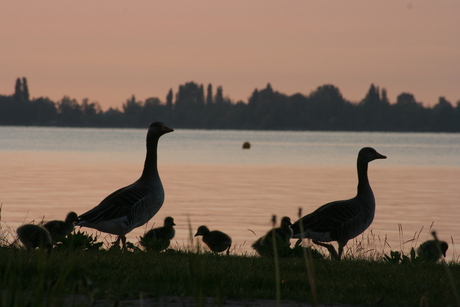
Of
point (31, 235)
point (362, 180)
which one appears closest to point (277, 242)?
point (362, 180)

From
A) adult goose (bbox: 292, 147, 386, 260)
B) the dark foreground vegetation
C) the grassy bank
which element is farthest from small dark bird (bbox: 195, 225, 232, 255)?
the grassy bank

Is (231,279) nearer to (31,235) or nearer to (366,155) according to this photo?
(31,235)

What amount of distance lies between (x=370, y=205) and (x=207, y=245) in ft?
13.0

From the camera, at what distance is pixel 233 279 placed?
28.2ft

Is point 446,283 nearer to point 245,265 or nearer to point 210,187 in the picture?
point 245,265

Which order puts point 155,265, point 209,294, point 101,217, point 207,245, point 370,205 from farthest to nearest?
point 207,245, point 370,205, point 101,217, point 155,265, point 209,294

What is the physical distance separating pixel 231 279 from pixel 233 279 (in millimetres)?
Result: 34

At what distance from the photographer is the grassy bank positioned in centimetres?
772


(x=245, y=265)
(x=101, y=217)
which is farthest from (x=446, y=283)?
(x=101, y=217)

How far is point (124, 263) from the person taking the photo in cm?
956

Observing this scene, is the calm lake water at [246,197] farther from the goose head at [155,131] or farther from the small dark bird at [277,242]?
the goose head at [155,131]

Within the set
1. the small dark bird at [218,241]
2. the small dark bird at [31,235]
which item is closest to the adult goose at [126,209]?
the small dark bird at [31,235]

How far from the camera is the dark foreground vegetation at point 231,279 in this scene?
25.0 ft

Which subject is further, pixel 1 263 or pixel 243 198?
pixel 243 198
